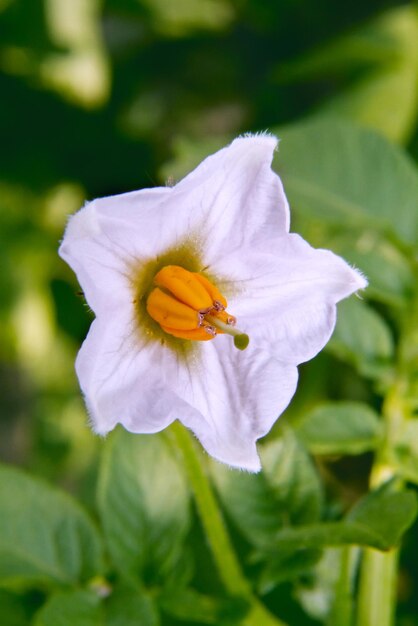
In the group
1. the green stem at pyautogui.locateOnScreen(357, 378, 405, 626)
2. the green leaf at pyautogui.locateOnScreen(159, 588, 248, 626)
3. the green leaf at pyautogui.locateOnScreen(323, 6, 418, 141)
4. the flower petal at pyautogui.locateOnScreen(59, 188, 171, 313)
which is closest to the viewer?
the flower petal at pyautogui.locateOnScreen(59, 188, 171, 313)

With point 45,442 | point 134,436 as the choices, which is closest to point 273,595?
point 134,436

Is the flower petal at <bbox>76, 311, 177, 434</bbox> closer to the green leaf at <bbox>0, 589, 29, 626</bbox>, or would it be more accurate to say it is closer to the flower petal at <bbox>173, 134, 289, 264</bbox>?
the flower petal at <bbox>173, 134, 289, 264</bbox>

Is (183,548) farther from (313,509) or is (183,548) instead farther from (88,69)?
(88,69)

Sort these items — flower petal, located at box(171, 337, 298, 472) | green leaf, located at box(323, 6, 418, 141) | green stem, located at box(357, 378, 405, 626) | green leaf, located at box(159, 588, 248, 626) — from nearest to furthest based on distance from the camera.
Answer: flower petal, located at box(171, 337, 298, 472)
green leaf, located at box(159, 588, 248, 626)
green stem, located at box(357, 378, 405, 626)
green leaf, located at box(323, 6, 418, 141)

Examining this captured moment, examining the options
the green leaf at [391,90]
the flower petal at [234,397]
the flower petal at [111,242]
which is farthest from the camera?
the green leaf at [391,90]

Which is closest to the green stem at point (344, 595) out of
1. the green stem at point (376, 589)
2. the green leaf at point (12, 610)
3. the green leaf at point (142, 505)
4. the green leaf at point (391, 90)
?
the green stem at point (376, 589)

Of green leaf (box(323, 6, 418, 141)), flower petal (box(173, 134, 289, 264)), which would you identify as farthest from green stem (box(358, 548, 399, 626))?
green leaf (box(323, 6, 418, 141))

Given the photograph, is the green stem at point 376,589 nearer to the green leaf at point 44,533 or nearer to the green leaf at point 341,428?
the green leaf at point 341,428
